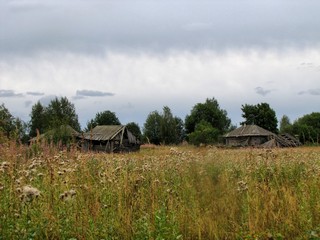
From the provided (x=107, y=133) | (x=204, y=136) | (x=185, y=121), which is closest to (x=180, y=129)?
(x=185, y=121)

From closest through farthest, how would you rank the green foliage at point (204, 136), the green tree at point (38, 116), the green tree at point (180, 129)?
the green foliage at point (204, 136) < the green tree at point (38, 116) < the green tree at point (180, 129)

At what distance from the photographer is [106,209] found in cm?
521

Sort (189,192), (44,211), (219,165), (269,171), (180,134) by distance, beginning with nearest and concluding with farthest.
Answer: (44,211)
(189,192)
(269,171)
(219,165)
(180,134)

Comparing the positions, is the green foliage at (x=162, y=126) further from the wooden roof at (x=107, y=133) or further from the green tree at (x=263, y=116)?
the wooden roof at (x=107, y=133)

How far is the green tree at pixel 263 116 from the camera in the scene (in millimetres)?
80000

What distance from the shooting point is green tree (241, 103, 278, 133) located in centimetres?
8000

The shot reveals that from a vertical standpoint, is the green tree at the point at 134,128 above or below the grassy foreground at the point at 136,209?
above

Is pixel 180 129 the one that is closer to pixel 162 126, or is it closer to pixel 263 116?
pixel 162 126

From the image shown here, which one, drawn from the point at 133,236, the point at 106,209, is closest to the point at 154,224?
the point at 133,236

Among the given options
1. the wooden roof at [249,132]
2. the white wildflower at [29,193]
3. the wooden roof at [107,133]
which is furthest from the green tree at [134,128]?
the white wildflower at [29,193]

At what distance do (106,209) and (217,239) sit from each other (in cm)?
141

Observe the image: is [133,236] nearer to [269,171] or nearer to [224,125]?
[269,171]

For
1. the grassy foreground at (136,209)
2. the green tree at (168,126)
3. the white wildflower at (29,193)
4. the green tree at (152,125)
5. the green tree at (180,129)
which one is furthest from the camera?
the green tree at (180,129)

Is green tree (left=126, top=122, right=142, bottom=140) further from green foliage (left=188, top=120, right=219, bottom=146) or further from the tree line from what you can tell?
green foliage (left=188, top=120, right=219, bottom=146)
